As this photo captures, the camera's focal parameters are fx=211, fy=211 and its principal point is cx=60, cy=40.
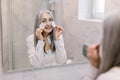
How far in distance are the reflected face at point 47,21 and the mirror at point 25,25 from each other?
3cm

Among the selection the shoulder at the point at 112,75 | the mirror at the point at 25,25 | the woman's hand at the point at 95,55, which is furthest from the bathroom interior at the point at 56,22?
the shoulder at the point at 112,75

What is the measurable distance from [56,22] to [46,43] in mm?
147

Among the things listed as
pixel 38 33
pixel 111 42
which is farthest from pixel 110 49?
pixel 38 33

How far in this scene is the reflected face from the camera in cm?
129

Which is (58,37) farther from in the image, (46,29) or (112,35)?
(112,35)

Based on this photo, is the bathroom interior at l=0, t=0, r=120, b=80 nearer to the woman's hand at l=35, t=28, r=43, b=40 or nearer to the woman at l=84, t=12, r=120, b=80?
the woman's hand at l=35, t=28, r=43, b=40

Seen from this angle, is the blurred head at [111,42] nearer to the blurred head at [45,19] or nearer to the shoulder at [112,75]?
the shoulder at [112,75]

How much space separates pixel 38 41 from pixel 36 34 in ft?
0.17

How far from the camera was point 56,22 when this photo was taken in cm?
133

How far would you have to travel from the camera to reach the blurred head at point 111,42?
698 millimetres

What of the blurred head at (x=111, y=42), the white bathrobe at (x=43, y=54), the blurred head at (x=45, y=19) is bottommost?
the white bathrobe at (x=43, y=54)

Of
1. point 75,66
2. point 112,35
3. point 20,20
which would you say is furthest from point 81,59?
point 112,35

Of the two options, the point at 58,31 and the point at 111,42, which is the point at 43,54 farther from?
the point at 111,42

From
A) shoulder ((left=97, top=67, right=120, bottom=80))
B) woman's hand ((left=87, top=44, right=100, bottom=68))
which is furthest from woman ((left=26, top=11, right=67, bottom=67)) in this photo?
shoulder ((left=97, top=67, right=120, bottom=80))
